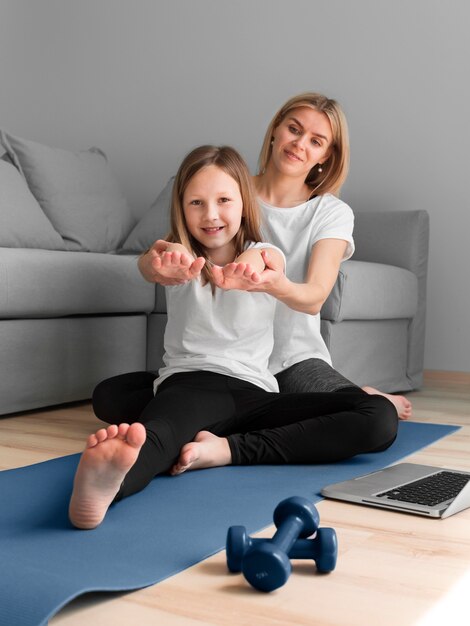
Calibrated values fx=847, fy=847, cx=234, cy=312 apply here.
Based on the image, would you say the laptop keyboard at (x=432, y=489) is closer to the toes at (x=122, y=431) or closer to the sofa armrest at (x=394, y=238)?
the toes at (x=122, y=431)

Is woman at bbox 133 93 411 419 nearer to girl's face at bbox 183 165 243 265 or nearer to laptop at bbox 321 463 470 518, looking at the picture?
girl's face at bbox 183 165 243 265

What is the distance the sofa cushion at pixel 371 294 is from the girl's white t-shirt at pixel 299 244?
468 millimetres

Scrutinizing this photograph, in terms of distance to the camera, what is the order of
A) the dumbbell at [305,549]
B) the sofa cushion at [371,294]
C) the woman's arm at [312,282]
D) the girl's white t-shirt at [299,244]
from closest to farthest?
1. the dumbbell at [305,549]
2. the woman's arm at [312,282]
3. the girl's white t-shirt at [299,244]
4. the sofa cushion at [371,294]

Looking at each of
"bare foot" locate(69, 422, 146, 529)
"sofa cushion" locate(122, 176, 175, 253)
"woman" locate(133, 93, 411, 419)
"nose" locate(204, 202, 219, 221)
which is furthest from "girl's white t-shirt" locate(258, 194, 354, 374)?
"sofa cushion" locate(122, 176, 175, 253)

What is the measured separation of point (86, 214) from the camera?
3311mm

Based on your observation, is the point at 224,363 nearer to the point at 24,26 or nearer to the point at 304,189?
the point at 304,189

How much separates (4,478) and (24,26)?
3.41 metres

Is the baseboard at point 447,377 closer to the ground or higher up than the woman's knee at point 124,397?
closer to the ground

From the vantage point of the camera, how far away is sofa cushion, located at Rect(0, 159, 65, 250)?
9.34ft

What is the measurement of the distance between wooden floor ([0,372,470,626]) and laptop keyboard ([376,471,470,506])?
6 cm

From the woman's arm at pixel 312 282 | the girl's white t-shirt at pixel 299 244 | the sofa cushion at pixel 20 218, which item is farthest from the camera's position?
the sofa cushion at pixel 20 218

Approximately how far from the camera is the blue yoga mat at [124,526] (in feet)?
3.31

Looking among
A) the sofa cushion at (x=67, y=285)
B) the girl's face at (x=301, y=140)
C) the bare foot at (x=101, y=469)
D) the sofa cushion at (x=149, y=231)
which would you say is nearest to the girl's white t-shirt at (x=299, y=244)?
the girl's face at (x=301, y=140)

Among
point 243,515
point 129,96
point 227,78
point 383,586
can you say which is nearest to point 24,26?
point 129,96
